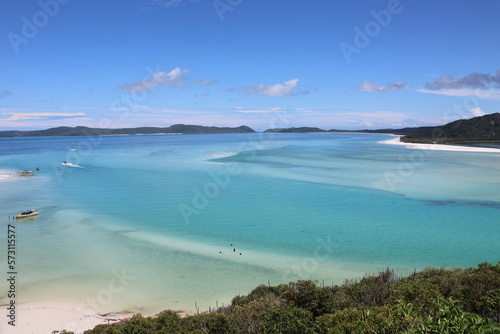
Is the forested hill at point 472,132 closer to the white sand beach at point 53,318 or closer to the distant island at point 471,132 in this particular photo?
the distant island at point 471,132

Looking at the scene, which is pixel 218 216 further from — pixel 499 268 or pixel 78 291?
pixel 499 268

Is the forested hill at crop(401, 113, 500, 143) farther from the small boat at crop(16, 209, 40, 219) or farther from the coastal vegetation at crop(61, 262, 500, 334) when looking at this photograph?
the small boat at crop(16, 209, 40, 219)

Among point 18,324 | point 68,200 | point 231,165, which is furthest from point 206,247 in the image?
point 231,165

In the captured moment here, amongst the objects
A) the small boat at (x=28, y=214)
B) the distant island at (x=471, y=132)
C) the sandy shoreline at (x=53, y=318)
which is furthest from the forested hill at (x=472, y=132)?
the sandy shoreline at (x=53, y=318)

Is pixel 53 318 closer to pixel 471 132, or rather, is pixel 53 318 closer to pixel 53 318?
pixel 53 318

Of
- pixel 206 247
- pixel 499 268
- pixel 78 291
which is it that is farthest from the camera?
pixel 206 247
